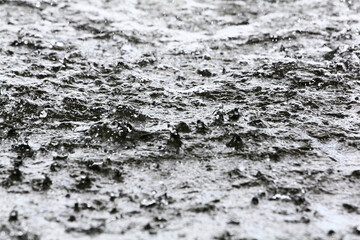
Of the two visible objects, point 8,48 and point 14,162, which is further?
point 8,48

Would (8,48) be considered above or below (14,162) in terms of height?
above

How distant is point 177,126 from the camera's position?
10.9 feet

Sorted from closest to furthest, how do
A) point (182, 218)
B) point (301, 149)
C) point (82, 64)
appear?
point (182, 218), point (301, 149), point (82, 64)

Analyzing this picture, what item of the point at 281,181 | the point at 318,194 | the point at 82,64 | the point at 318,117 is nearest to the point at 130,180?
the point at 281,181

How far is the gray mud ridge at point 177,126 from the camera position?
2434 millimetres

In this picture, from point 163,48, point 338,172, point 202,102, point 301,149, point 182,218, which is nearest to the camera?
point 182,218

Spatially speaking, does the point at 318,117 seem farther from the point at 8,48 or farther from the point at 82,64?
the point at 8,48

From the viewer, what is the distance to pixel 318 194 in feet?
8.59

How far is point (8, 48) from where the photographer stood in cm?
450

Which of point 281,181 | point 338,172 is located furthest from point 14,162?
point 338,172

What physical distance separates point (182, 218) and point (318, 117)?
166 centimetres

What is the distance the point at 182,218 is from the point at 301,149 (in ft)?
3.74

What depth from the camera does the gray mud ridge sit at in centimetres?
243

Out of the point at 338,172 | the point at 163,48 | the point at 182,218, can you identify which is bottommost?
the point at 182,218
